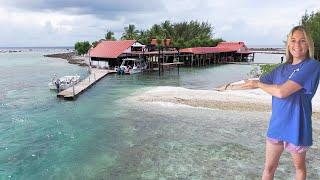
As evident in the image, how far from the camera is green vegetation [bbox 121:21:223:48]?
77.4 metres

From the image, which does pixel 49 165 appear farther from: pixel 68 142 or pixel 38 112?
pixel 38 112

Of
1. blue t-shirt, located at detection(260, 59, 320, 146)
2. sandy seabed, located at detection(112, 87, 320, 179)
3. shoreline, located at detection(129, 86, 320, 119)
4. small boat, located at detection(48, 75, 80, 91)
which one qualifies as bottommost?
sandy seabed, located at detection(112, 87, 320, 179)

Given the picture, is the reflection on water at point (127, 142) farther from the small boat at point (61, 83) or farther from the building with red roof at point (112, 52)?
the building with red roof at point (112, 52)

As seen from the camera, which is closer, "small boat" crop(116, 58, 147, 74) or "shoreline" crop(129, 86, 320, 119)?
"shoreline" crop(129, 86, 320, 119)

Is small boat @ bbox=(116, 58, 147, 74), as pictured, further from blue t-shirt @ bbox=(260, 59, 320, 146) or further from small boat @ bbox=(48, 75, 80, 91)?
blue t-shirt @ bbox=(260, 59, 320, 146)

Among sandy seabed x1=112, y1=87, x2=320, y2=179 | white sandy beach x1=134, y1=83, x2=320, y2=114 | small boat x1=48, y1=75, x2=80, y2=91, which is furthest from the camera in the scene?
small boat x1=48, y1=75, x2=80, y2=91

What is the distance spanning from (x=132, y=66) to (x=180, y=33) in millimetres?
42861

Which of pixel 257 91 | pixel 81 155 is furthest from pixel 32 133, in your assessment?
pixel 257 91

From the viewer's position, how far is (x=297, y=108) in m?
3.72

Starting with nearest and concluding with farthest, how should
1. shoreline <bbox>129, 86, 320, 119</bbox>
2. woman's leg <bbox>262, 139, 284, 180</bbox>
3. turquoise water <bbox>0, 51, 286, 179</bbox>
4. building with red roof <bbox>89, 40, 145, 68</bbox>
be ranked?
woman's leg <bbox>262, 139, 284, 180</bbox> → turquoise water <bbox>0, 51, 286, 179</bbox> → shoreline <bbox>129, 86, 320, 119</bbox> → building with red roof <bbox>89, 40, 145, 68</bbox>

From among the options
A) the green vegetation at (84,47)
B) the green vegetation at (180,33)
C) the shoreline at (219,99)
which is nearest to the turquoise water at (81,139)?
the shoreline at (219,99)

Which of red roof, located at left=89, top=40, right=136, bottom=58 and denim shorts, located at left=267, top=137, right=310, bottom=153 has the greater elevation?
red roof, located at left=89, top=40, right=136, bottom=58

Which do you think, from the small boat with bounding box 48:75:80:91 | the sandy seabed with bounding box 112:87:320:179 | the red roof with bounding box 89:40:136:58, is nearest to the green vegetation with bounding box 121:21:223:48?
the red roof with bounding box 89:40:136:58

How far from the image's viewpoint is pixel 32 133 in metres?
16.5
